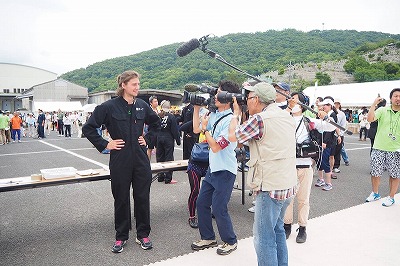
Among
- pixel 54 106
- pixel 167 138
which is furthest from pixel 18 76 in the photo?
pixel 167 138

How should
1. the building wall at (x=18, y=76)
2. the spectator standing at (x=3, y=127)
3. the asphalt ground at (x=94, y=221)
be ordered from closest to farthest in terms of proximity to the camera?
1. the asphalt ground at (x=94, y=221)
2. the spectator standing at (x=3, y=127)
3. the building wall at (x=18, y=76)

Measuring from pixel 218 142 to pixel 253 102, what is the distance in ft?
2.12

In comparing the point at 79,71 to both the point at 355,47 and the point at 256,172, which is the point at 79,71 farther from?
the point at 256,172

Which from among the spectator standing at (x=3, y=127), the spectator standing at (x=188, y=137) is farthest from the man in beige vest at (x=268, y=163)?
the spectator standing at (x=3, y=127)

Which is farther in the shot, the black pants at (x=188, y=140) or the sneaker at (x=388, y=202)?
the black pants at (x=188, y=140)

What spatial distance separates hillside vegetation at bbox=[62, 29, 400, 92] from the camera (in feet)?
172

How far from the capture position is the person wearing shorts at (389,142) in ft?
15.9

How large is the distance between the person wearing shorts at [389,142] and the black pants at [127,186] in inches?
150

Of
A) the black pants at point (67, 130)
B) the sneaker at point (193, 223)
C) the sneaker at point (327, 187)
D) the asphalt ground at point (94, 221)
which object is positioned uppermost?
the black pants at point (67, 130)

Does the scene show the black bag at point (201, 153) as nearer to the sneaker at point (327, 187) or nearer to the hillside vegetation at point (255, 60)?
the sneaker at point (327, 187)

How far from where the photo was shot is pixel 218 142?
9.64 ft

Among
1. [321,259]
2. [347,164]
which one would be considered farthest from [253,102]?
[347,164]

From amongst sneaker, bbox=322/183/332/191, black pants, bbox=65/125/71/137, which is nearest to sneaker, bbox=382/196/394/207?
sneaker, bbox=322/183/332/191

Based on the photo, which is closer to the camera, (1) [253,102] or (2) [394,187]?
(1) [253,102]
